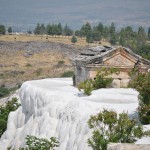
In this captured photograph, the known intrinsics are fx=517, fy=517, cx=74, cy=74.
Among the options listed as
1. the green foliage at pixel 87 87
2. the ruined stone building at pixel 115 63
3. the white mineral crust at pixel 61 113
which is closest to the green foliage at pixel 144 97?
the white mineral crust at pixel 61 113

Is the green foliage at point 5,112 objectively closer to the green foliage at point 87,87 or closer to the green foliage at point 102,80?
the green foliage at point 102,80

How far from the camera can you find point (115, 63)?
32.7 meters

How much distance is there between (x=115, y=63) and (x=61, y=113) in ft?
27.7

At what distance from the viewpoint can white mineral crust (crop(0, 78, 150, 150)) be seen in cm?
2273

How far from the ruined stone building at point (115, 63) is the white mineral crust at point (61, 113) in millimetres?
1483

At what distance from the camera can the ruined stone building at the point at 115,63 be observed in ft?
106

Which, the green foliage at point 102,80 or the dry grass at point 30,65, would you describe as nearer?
the green foliage at point 102,80

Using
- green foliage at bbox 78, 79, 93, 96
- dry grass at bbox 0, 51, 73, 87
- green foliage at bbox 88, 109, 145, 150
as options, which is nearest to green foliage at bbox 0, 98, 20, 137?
green foliage at bbox 78, 79, 93, 96

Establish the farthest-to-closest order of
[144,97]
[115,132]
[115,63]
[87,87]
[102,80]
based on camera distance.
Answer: [115,63] < [102,80] < [87,87] < [144,97] < [115,132]

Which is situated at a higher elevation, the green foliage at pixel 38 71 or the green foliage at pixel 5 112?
→ the green foliage at pixel 5 112

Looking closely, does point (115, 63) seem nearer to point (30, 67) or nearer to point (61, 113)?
point (61, 113)

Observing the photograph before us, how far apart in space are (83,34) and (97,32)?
47.3 feet

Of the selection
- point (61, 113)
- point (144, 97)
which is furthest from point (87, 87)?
point (144, 97)

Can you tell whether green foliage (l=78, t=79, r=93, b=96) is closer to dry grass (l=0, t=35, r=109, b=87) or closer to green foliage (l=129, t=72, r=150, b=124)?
green foliage (l=129, t=72, r=150, b=124)
